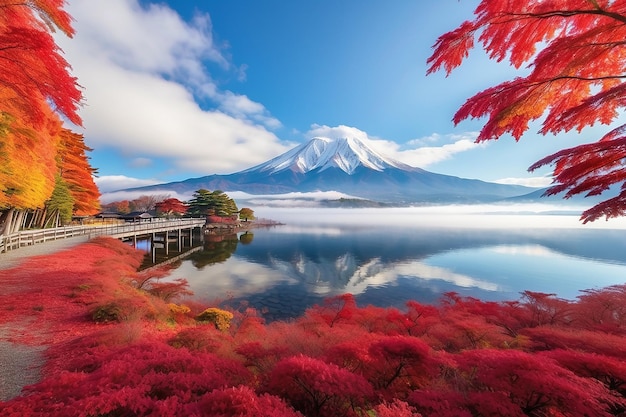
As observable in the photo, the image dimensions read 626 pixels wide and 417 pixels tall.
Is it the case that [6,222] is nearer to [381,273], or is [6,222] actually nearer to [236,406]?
[236,406]

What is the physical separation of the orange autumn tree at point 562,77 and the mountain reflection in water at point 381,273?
12415 millimetres

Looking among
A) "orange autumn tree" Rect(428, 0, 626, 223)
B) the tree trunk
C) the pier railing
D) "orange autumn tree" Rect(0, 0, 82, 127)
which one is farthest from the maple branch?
the tree trunk

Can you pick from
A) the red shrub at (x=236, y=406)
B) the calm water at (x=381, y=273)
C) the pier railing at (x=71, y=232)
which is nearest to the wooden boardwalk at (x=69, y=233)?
the pier railing at (x=71, y=232)

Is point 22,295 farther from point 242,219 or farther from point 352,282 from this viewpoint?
point 242,219

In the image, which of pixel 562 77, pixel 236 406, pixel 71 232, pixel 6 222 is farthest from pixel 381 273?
pixel 6 222

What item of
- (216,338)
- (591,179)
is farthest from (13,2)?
(591,179)

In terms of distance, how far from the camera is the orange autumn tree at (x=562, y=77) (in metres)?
4.33

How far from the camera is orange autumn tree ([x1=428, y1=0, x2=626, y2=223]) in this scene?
4.33 m

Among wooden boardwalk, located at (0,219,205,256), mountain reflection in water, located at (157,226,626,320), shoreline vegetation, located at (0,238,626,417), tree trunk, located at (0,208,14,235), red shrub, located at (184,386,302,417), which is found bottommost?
mountain reflection in water, located at (157,226,626,320)

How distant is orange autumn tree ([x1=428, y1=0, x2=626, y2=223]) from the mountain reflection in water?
12415mm

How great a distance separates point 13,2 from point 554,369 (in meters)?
11.0

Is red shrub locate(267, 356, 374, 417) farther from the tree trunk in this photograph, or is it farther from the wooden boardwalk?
the tree trunk

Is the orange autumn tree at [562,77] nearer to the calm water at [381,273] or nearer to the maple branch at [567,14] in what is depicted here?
the maple branch at [567,14]

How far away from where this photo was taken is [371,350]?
4188 millimetres
